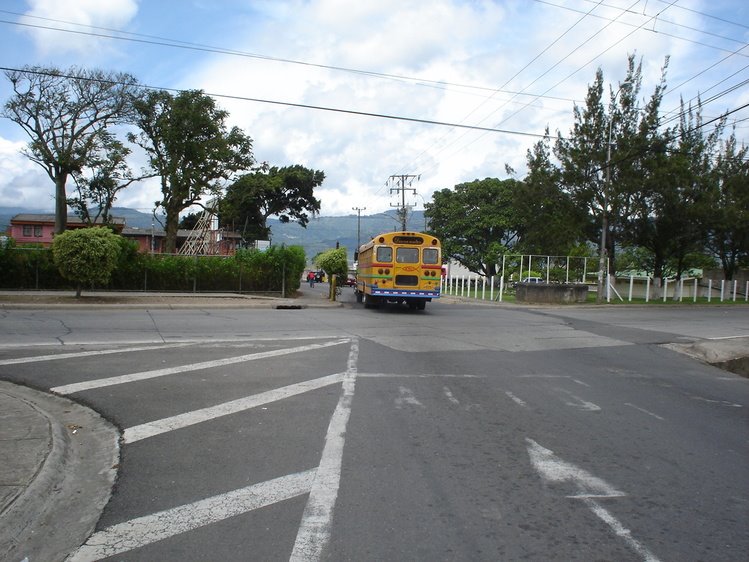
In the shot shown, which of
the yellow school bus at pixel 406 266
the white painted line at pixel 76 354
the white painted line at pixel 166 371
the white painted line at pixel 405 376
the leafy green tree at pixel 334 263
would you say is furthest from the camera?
the leafy green tree at pixel 334 263

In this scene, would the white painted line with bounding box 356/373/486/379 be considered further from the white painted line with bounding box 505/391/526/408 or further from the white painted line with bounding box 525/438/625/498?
the white painted line with bounding box 525/438/625/498

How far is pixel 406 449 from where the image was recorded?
5855mm

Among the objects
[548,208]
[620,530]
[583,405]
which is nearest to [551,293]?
[548,208]

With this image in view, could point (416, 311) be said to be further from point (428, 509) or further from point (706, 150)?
point (706, 150)

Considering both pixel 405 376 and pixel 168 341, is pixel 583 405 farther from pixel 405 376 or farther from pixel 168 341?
pixel 168 341

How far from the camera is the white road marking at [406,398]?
7727mm

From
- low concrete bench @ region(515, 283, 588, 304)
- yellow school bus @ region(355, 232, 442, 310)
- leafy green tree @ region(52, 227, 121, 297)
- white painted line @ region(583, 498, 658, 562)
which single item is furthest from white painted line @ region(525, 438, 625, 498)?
low concrete bench @ region(515, 283, 588, 304)

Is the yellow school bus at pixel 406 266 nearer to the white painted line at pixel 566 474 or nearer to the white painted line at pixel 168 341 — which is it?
the white painted line at pixel 168 341

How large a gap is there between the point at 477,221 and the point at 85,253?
40.0 metres

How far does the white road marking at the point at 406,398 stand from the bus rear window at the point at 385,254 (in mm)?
13444

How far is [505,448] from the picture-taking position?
597 cm

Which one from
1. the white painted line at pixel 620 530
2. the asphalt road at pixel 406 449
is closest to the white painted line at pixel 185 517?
the asphalt road at pixel 406 449

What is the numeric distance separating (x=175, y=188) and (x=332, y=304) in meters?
21.6

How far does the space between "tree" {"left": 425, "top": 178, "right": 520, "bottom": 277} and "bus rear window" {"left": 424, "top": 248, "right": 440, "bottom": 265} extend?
108 feet
